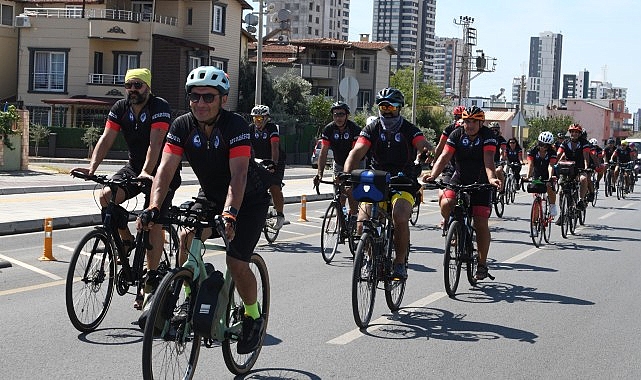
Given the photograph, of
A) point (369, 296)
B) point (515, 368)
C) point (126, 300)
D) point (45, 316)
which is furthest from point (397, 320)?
point (45, 316)

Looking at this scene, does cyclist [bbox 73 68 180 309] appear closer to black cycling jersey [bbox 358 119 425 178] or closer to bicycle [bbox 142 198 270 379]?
bicycle [bbox 142 198 270 379]

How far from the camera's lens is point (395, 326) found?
859 centimetres

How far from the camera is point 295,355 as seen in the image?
7.27 meters

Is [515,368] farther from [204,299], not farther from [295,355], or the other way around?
[204,299]

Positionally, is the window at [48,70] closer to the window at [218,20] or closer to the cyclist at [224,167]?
the window at [218,20]

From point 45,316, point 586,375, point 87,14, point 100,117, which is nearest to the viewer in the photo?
point 586,375

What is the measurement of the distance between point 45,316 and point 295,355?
2.50 metres

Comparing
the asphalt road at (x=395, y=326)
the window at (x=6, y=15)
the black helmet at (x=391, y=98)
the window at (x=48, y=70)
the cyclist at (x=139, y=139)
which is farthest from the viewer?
the window at (x=6, y=15)

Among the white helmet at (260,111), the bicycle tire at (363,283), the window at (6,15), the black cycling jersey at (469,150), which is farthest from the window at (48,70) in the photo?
the bicycle tire at (363,283)

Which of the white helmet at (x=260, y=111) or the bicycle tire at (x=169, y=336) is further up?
the white helmet at (x=260, y=111)

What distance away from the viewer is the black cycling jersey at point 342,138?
13.3 metres

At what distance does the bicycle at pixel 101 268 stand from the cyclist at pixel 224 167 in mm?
1365

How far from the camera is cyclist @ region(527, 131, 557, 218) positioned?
16.9 metres

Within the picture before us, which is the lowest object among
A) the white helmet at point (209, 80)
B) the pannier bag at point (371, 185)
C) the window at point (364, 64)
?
the pannier bag at point (371, 185)
